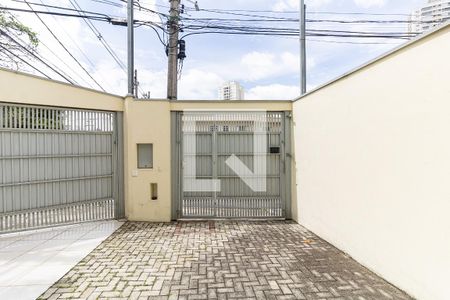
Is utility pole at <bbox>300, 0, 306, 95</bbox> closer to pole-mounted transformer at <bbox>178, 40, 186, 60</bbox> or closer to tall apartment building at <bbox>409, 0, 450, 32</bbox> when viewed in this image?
tall apartment building at <bbox>409, 0, 450, 32</bbox>

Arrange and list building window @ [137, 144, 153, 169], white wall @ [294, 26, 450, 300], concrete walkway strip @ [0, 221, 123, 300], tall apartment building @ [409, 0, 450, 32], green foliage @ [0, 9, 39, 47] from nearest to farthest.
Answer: white wall @ [294, 26, 450, 300] < concrete walkway strip @ [0, 221, 123, 300] < building window @ [137, 144, 153, 169] < tall apartment building @ [409, 0, 450, 32] < green foliage @ [0, 9, 39, 47]

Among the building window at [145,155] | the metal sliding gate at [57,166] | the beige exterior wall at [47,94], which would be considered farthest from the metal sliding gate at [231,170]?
the beige exterior wall at [47,94]

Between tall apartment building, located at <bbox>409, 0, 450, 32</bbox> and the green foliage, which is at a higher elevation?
the green foliage

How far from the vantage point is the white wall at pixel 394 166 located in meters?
2.46

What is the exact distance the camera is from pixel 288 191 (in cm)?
601

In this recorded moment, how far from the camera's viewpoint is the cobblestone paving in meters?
2.88

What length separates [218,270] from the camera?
11.3 feet

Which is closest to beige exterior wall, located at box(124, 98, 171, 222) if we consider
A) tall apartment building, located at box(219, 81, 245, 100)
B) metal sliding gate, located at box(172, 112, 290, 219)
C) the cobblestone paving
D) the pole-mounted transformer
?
metal sliding gate, located at box(172, 112, 290, 219)

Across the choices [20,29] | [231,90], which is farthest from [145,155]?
[231,90]

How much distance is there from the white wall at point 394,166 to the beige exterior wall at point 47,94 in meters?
4.58

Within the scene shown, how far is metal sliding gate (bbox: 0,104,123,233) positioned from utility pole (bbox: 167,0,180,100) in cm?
181

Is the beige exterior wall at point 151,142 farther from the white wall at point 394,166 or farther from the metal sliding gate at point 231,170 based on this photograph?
the white wall at point 394,166

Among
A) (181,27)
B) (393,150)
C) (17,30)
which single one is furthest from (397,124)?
(17,30)

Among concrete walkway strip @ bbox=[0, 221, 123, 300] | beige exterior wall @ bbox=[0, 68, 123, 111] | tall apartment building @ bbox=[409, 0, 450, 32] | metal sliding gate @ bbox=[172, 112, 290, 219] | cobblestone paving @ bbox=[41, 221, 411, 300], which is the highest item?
tall apartment building @ bbox=[409, 0, 450, 32]
